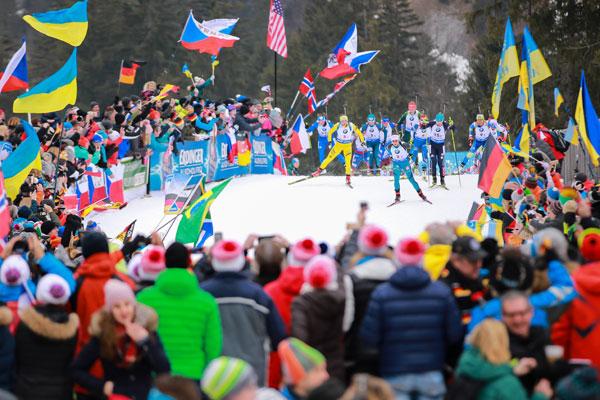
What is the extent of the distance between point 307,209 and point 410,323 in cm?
1832

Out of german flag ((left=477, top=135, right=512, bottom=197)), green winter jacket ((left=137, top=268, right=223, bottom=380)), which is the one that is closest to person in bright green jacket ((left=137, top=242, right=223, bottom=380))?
green winter jacket ((left=137, top=268, right=223, bottom=380))

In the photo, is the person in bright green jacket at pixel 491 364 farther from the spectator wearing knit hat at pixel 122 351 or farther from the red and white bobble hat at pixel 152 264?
the red and white bobble hat at pixel 152 264

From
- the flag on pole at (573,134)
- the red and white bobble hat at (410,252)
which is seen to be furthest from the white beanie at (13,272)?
the flag on pole at (573,134)

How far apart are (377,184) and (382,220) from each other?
5.21m

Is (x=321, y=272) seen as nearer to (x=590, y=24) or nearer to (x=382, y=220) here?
(x=382, y=220)

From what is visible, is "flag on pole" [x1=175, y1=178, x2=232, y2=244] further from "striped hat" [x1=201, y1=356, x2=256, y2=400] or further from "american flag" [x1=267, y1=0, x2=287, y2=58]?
"american flag" [x1=267, y1=0, x2=287, y2=58]

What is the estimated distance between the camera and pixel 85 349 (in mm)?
6734

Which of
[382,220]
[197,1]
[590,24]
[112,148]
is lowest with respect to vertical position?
[382,220]

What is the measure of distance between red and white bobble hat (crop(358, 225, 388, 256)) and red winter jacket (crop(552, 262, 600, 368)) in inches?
46.5

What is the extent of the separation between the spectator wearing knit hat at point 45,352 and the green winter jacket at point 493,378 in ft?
8.00

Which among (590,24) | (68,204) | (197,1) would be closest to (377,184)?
(590,24)

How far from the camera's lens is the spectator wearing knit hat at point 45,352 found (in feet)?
22.6

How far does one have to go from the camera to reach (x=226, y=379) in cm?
498

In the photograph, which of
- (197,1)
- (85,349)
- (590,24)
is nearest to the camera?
(85,349)
